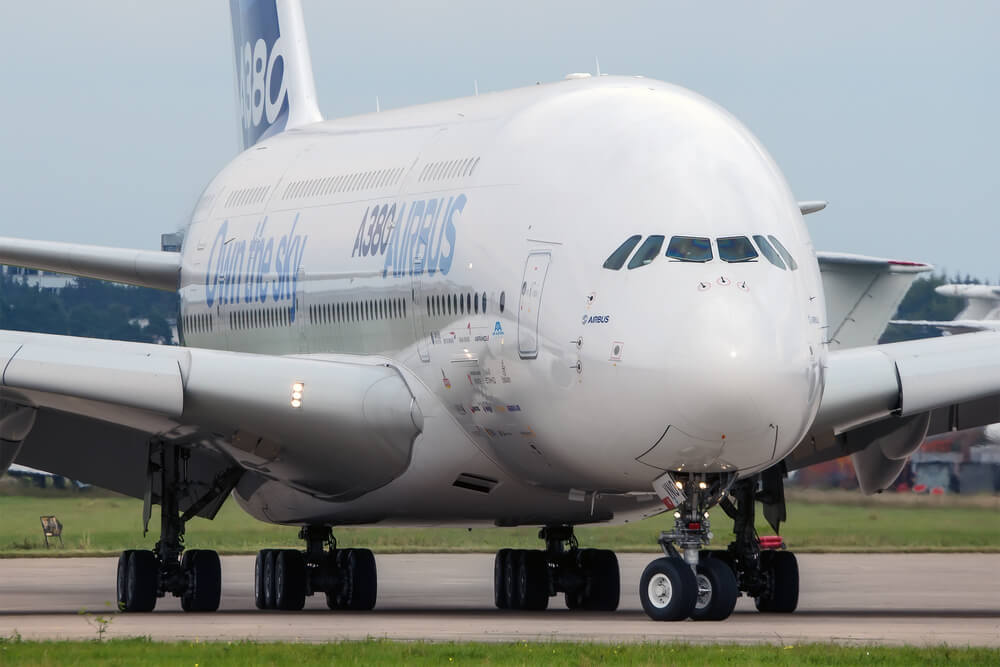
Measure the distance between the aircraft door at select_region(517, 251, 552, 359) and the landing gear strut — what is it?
607 centimetres

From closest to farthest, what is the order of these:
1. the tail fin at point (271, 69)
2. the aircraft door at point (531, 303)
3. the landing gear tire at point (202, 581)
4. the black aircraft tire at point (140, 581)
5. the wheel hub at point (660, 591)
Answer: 1. the wheel hub at point (660, 591)
2. the aircraft door at point (531, 303)
3. the black aircraft tire at point (140, 581)
4. the landing gear tire at point (202, 581)
5. the tail fin at point (271, 69)

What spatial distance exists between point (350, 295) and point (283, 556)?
3.44 m

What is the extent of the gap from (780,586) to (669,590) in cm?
543

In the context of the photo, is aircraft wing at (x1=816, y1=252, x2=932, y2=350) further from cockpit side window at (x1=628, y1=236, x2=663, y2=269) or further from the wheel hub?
the wheel hub

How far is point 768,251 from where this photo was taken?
19438mm

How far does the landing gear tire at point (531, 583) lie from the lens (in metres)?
25.4

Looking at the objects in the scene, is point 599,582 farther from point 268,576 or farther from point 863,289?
point 863,289

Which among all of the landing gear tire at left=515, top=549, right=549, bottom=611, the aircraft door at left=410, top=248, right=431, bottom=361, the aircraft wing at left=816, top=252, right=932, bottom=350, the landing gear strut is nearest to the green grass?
the aircraft door at left=410, top=248, right=431, bottom=361

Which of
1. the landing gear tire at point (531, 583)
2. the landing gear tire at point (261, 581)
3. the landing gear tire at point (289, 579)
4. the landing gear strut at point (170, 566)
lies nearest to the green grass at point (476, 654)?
the landing gear strut at point (170, 566)

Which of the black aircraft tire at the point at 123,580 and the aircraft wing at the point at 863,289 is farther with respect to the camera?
the aircraft wing at the point at 863,289

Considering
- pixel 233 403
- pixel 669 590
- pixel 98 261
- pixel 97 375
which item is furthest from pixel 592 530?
pixel 669 590

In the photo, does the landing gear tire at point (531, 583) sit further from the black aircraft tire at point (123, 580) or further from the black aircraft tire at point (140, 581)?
the black aircraft tire at point (123, 580)

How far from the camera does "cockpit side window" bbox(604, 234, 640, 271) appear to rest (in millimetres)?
19609

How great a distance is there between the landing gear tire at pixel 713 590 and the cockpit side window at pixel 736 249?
272 centimetres
